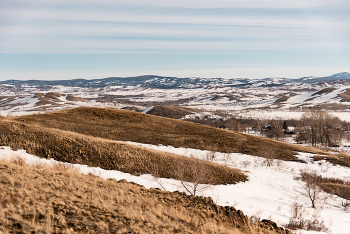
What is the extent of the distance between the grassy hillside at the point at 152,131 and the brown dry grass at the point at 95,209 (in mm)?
21921

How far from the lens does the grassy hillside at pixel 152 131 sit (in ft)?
112

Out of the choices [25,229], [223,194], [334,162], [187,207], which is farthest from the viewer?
[334,162]

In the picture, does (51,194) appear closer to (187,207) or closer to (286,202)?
(187,207)

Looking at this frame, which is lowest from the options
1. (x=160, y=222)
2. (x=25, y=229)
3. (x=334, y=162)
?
(x=334, y=162)

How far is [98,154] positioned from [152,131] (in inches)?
734

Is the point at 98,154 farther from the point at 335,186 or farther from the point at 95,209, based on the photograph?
the point at 335,186

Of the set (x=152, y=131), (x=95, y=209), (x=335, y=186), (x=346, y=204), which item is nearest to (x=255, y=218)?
(x=95, y=209)

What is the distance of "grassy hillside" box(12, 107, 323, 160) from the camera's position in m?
34.2

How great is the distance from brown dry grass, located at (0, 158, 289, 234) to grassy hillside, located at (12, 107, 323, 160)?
21921 millimetres

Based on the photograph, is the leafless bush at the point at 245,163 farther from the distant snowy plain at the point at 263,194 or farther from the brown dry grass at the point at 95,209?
the brown dry grass at the point at 95,209

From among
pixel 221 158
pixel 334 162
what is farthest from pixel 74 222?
pixel 334 162

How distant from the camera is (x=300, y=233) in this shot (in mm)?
10578

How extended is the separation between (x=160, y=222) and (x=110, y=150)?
1486 centimetres

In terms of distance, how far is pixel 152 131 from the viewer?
128 ft
